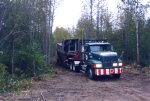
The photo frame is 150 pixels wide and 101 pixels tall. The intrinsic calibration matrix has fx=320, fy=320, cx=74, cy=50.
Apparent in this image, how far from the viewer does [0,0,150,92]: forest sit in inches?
812

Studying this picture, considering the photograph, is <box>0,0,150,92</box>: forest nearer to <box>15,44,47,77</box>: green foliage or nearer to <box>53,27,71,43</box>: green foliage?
<box>15,44,47,77</box>: green foliage

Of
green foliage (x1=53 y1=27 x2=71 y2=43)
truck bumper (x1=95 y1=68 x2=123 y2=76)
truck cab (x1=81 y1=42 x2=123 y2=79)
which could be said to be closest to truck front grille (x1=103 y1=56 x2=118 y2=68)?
truck cab (x1=81 y1=42 x2=123 y2=79)

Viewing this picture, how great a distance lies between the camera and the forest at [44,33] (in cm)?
2062

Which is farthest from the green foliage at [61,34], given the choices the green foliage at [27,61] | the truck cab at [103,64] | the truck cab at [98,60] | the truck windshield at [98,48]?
the truck cab at [103,64]

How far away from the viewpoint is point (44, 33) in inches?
1235

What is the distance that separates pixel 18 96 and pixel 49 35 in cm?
1749

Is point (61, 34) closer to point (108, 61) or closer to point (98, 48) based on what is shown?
point (98, 48)

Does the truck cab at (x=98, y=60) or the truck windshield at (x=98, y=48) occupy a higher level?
the truck windshield at (x=98, y=48)

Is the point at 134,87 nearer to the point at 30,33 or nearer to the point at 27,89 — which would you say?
the point at 27,89

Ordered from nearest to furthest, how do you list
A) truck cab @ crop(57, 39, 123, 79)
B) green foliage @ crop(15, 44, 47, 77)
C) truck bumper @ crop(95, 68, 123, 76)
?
truck bumper @ crop(95, 68, 123, 76) → truck cab @ crop(57, 39, 123, 79) → green foliage @ crop(15, 44, 47, 77)

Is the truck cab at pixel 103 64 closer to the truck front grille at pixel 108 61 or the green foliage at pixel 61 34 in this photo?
the truck front grille at pixel 108 61

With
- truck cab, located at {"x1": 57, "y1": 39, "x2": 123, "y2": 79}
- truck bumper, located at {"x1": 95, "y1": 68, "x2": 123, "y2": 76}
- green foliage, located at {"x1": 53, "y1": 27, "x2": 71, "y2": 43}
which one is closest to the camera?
truck bumper, located at {"x1": 95, "y1": 68, "x2": 123, "y2": 76}

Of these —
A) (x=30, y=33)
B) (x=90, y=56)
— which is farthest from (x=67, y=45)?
(x=90, y=56)

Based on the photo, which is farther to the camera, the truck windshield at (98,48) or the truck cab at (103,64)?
the truck windshield at (98,48)
